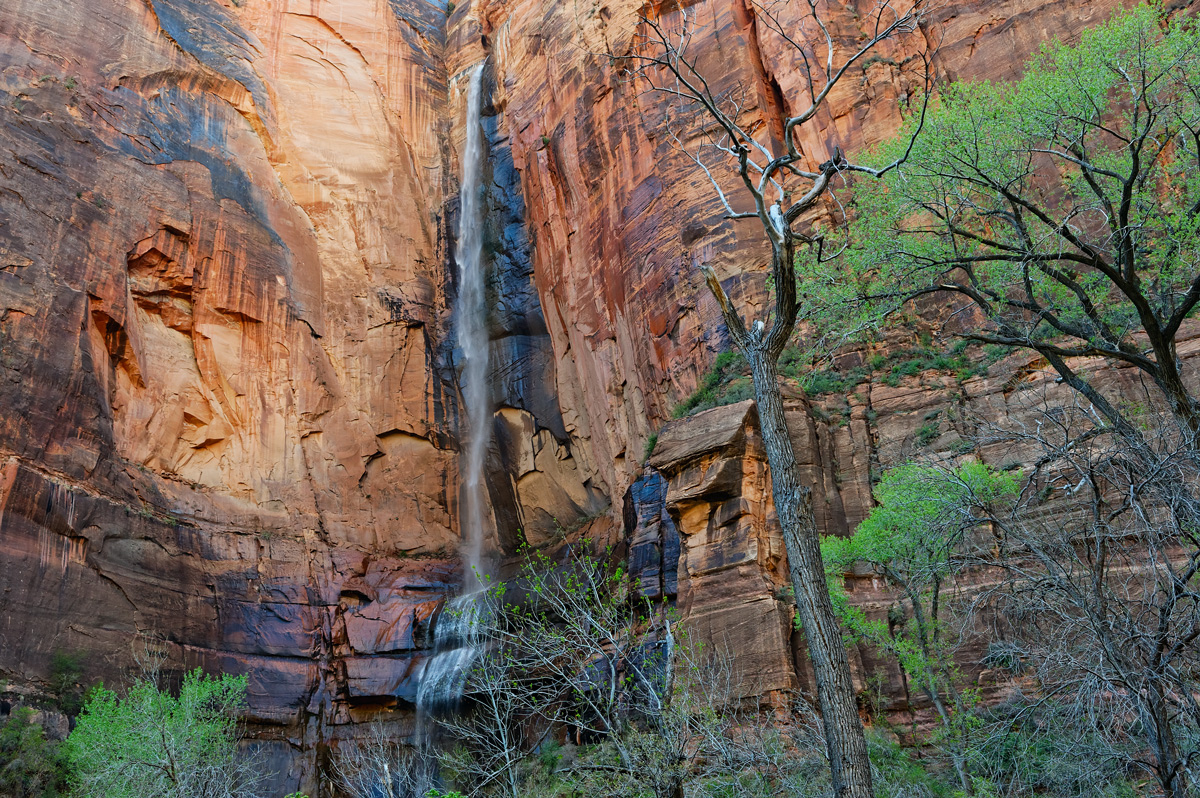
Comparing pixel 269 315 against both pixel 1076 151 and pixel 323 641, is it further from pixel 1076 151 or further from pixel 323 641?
pixel 1076 151

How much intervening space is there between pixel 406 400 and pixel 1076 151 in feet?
89.8

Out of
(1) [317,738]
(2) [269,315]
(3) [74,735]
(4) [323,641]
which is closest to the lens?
(3) [74,735]

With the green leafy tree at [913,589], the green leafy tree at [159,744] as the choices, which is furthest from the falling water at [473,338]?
the green leafy tree at [913,589]

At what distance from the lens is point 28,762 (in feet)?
61.7

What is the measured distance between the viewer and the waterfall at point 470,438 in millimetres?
26250

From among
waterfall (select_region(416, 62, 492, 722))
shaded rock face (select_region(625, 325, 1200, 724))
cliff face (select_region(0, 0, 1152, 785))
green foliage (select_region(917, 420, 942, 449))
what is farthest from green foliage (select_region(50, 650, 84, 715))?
green foliage (select_region(917, 420, 942, 449))

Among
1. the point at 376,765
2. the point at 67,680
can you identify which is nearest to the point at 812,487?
the point at 376,765

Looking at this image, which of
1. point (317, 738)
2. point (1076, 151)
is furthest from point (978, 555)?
point (317, 738)

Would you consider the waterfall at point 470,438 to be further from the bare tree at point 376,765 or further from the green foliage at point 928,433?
the green foliage at point 928,433

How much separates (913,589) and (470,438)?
23070 mm

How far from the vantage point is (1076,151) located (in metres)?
13.4

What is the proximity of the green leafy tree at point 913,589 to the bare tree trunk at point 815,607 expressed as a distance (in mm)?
5003

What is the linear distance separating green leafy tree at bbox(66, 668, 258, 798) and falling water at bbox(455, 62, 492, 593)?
11.1 metres

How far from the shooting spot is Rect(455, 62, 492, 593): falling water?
3459cm
